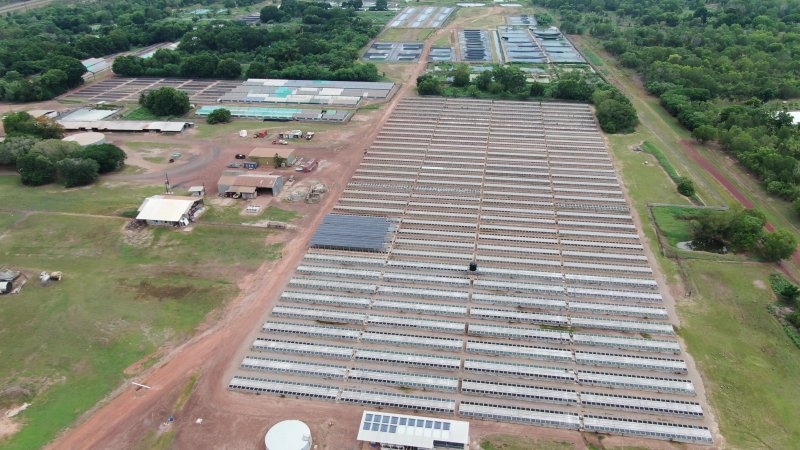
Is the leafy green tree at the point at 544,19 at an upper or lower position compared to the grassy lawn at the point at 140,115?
upper

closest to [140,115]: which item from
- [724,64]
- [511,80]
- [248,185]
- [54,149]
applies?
[54,149]

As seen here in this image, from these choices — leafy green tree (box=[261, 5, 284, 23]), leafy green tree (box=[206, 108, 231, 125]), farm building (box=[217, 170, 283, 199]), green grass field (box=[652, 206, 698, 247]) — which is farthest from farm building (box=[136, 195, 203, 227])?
leafy green tree (box=[261, 5, 284, 23])

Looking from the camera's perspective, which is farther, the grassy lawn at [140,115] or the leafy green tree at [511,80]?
the leafy green tree at [511,80]

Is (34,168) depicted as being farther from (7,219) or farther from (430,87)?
(430,87)

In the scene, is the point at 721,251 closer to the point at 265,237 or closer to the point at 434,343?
the point at 434,343

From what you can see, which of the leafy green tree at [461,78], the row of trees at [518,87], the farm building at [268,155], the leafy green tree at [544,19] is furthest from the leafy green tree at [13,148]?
the leafy green tree at [544,19]

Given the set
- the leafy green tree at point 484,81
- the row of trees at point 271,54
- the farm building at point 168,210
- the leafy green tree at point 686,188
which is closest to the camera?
the farm building at point 168,210

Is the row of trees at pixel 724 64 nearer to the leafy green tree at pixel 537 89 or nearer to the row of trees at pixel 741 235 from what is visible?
the row of trees at pixel 741 235
